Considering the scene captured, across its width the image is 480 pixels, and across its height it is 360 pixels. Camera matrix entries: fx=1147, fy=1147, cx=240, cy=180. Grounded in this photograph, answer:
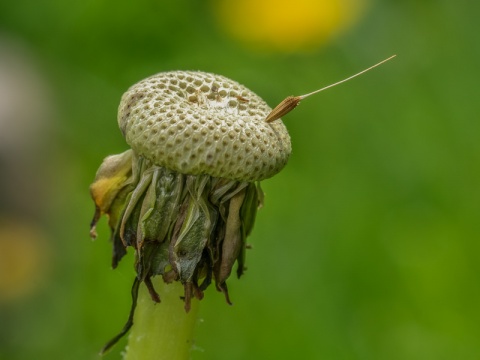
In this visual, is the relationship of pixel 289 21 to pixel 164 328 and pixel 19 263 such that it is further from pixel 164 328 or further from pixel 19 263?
pixel 164 328

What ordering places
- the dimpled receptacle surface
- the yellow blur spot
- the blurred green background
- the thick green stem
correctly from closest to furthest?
1. the dimpled receptacle surface
2. the thick green stem
3. the blurred green background
4. the yellow blur spot

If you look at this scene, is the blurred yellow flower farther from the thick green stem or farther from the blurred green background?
the thick green stem

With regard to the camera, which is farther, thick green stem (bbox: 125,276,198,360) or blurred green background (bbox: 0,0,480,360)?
blurred green background (bbox: 0,0,480,360)

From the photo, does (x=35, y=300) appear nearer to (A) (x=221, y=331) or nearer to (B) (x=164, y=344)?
(A) (x=221, y=331)

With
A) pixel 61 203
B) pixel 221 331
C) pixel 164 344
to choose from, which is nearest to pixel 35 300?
pixel 61 203

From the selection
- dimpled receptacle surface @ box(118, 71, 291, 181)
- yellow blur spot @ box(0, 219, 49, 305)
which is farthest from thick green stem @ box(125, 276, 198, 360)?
yellow blur spot @ box(0, 219, 49, 305)

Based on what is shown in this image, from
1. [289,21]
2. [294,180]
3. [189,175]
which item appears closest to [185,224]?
[189,175]

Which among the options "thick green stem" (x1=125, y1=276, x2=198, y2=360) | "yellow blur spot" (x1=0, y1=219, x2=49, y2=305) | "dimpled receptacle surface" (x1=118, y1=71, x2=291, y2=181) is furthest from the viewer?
"yellow blur spot" (x1=0, y1=219, x2=49, y2=305)
